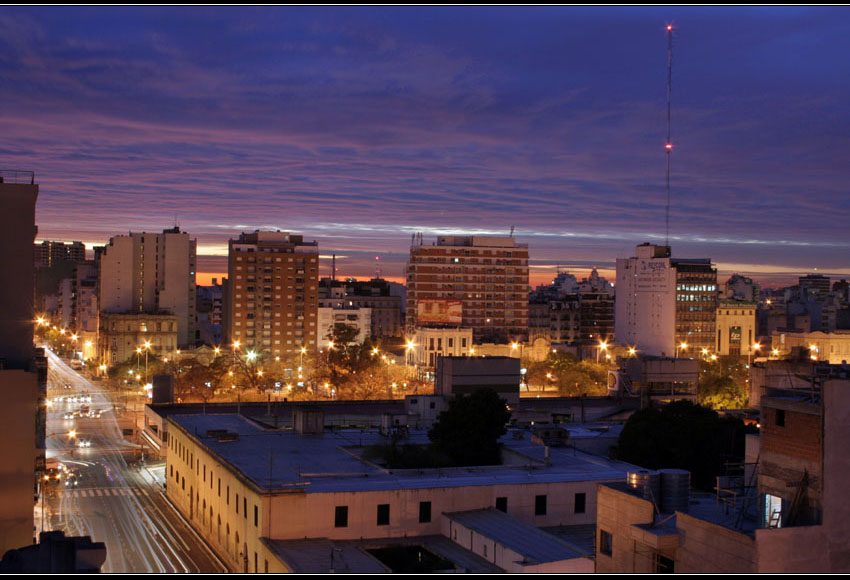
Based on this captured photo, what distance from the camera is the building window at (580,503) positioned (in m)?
28.7

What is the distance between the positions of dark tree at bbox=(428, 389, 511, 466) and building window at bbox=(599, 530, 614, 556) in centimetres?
1433

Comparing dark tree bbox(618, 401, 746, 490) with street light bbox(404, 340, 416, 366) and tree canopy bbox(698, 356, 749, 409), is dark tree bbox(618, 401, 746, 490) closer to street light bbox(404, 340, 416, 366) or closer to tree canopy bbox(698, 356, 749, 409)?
tree canopy bbox(698, 356, 749, 409)

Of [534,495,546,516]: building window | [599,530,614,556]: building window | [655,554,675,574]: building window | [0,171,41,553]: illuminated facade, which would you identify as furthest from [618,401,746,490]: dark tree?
[0,171,41,553]: illuminated facade

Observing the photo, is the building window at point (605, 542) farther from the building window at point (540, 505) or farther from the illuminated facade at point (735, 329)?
the illuminated facade at point (735, 329)

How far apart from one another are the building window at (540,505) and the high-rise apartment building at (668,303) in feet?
304

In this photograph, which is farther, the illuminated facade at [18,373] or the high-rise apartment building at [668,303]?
the high-rise apartment building at [668,303]

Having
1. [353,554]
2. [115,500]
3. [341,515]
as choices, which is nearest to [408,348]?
[115,500]

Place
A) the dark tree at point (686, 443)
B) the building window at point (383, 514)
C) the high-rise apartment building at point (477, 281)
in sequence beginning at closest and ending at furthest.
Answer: the building window at point (383, 514)
the dark tree at point (686, 443)
the high-rise apartment building at point (477, 281)

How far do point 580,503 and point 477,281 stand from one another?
9256 cm

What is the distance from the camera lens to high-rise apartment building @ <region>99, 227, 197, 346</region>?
118 metres

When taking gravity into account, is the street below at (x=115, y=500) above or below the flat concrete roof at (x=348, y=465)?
below

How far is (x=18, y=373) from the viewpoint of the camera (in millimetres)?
16969

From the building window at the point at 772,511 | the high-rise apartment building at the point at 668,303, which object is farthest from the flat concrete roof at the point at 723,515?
the high-rise apartment building at the point at 668,303

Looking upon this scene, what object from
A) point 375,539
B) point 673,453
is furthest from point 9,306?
point 673,453
